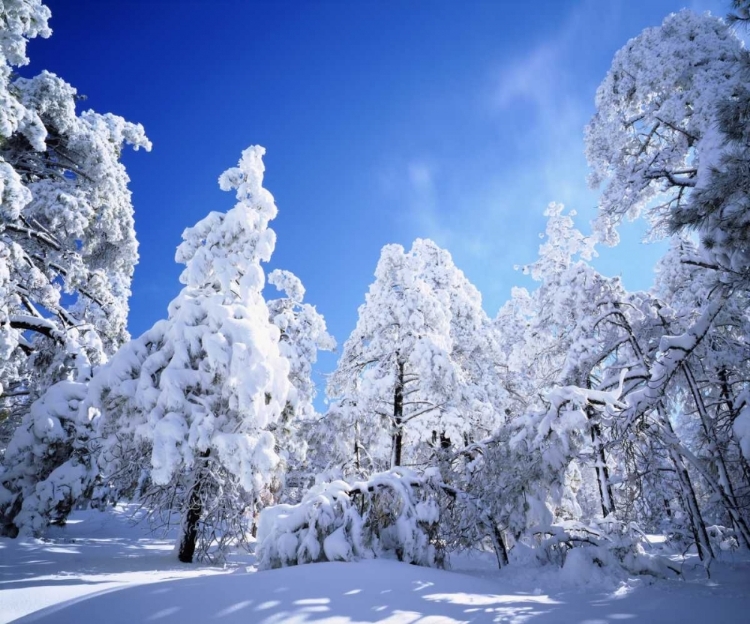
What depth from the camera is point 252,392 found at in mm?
8531

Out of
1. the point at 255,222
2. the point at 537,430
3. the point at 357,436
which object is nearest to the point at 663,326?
the point at 537,430

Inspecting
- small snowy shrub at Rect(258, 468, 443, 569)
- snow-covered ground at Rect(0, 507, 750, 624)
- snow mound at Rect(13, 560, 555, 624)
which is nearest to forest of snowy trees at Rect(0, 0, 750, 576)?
small snowy shrub at Rect(258, 468, 443, 569)

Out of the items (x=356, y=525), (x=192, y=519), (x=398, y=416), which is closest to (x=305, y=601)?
(x=356, y=525)

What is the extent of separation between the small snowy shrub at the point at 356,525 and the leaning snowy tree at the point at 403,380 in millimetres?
5412

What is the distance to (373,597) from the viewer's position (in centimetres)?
371

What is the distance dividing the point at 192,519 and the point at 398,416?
6.45 m

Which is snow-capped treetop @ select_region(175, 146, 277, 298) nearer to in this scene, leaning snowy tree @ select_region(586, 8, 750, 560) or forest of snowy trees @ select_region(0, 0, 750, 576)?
forest of snowy trees @ select_region(0, 0, 750, 576)

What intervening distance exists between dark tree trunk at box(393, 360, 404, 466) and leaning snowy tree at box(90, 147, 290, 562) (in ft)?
15.4

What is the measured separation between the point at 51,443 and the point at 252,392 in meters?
5.64

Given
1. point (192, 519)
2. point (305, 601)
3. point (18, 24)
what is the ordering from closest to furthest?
1. point (305, 601)
2. point (18, 24)
3. point (192, 519)

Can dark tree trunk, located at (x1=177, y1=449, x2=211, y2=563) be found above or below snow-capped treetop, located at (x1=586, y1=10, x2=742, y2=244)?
below

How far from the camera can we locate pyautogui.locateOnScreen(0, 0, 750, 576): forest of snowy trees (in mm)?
5824

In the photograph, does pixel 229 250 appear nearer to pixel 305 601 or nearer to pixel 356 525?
pixel 356 525

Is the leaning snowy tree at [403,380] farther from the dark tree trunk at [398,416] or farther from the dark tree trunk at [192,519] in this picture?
the dark tree trunk at [192,519]
